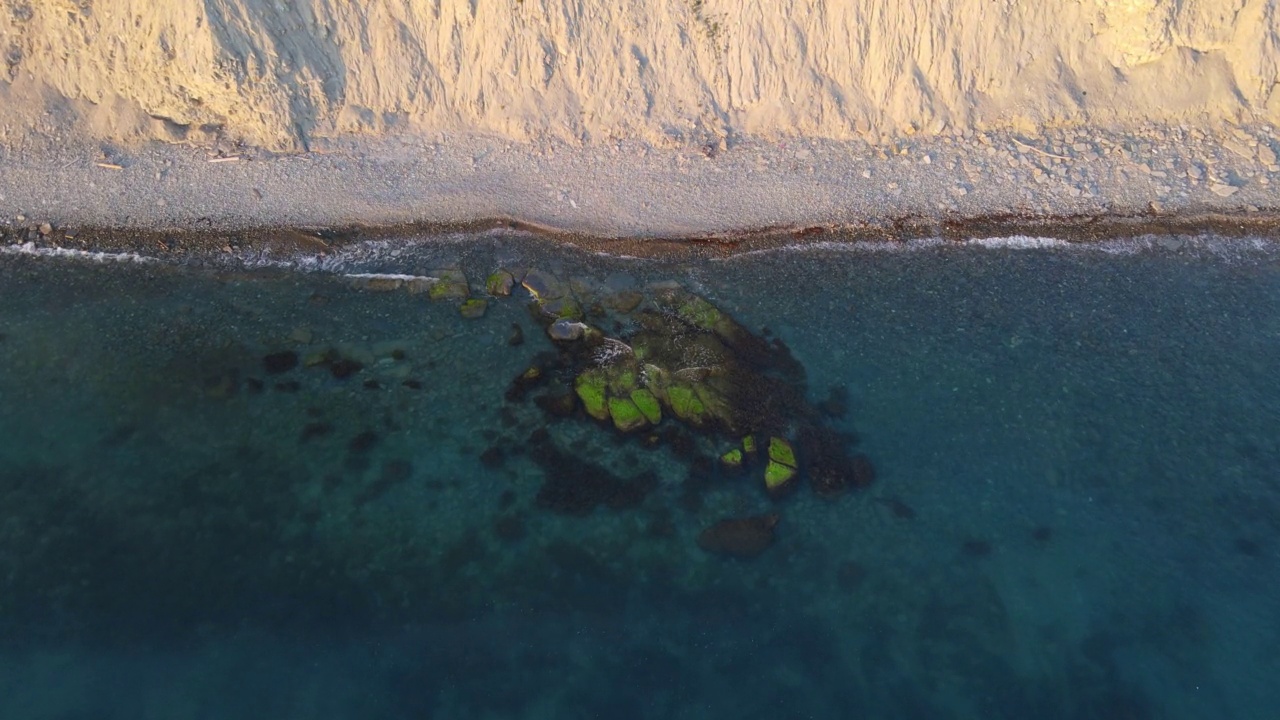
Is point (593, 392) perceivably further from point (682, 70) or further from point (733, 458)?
point (682, 70)

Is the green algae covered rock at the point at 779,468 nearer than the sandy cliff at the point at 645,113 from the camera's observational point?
Yes

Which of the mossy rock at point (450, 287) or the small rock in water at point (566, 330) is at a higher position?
the mossy rock at point (450, 287)

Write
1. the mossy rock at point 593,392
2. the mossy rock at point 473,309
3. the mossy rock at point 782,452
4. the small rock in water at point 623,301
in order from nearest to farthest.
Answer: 1. the mossy rock at point 782,452
2. the mossy rock at point 593,392
3. the mossy rock at point 473,309
4. the small rock in water at point 623,301

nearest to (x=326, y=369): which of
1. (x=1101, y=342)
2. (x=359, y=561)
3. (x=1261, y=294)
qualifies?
A: (x=359, y=561)

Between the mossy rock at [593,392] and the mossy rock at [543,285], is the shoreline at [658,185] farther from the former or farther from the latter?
the mossy rock at [593,392]

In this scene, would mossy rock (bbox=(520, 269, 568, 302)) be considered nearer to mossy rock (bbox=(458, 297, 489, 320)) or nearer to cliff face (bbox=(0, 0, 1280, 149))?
mossy rock (bbox=(458, 297, 489, 320))

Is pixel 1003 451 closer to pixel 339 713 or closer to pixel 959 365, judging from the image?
pixel 959 365

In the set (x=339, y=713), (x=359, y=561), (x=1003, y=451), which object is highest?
(x=1003, y=451)

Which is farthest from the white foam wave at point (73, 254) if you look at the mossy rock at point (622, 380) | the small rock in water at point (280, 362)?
the mossy rock at point (622, 380)
